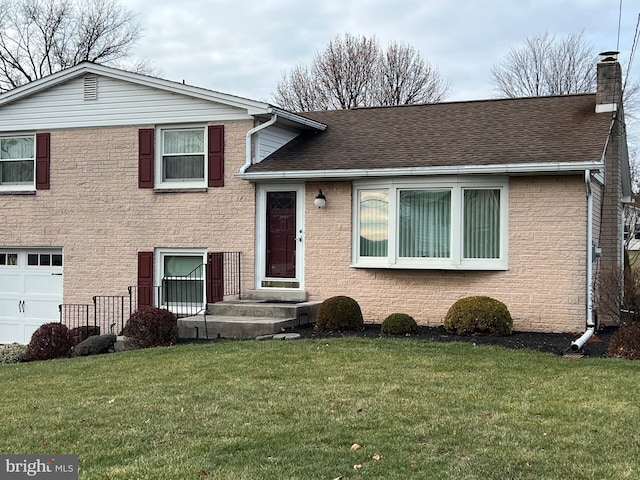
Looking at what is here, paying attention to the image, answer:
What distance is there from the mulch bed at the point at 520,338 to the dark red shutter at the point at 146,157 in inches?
191

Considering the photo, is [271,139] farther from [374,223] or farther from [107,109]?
[107,109]

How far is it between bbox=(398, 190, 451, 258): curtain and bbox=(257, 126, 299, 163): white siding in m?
3.04

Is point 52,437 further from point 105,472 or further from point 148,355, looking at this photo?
point 148,355

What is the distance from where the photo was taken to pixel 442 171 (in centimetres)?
1218

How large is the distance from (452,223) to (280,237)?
340cm

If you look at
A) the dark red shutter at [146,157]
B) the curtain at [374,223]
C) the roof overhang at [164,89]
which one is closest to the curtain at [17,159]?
the roof overhang at [164,89]

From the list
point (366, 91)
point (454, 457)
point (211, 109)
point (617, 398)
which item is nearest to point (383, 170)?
point (211, 109)

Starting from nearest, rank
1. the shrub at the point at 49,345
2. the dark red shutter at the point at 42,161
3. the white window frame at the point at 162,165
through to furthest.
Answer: the shrub at the point at 49,345
the white window frame at the point at 162,165
the dark red shutter at the point at 42,161

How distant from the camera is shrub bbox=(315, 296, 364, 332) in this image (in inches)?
456

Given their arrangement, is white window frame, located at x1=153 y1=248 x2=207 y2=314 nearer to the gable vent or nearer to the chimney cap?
the gable vent

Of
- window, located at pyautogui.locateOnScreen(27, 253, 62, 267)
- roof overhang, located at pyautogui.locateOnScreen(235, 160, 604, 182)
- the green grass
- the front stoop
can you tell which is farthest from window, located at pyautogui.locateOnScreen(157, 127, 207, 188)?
the green grass

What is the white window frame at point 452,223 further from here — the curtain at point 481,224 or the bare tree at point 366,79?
the bare tree at point 366,79

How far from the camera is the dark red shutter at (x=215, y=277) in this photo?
13.8 metres

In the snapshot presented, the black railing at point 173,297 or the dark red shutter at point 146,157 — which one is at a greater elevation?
the dark red shutter at point 146,157
